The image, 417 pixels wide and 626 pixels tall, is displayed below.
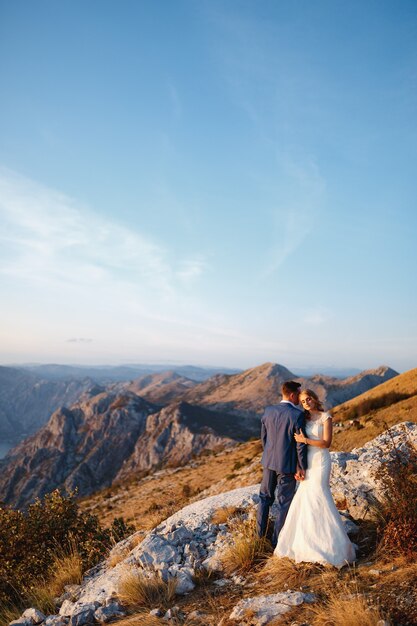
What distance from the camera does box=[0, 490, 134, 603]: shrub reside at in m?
7.98

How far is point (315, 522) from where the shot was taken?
584 cm

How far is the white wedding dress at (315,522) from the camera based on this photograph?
565 centimetres

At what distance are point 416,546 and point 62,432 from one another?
103565 millimetres

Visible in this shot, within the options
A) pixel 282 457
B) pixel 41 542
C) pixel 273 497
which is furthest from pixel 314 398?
pixel 41 542

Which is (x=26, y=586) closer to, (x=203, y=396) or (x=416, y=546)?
(x=416, y=546)

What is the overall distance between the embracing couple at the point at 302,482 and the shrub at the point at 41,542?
4760 millimetres

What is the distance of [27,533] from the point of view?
9.01 meters

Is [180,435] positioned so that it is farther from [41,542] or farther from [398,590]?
[398,590]

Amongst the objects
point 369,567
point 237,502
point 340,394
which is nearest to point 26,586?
point 237,502

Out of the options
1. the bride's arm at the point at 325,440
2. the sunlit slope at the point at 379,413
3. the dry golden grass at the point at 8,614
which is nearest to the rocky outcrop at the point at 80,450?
the sunlit slope at the point at 379,413

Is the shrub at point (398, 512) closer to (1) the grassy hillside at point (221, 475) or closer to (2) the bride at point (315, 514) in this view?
(2) the bride at point (315, 514)

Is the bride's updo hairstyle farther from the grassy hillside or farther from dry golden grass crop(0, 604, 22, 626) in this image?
the grassy hillside

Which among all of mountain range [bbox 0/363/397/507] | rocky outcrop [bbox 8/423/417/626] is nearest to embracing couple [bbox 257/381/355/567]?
rocky outcrop [bbox 8/423/417/626]

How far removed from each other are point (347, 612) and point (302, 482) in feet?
7.38
